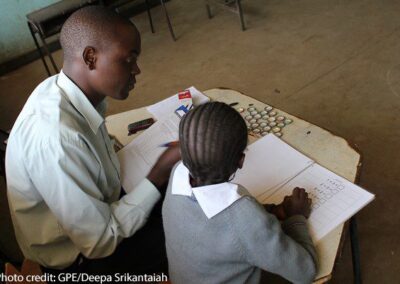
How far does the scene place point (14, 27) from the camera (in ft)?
13.2

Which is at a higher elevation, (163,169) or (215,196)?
(215,196)

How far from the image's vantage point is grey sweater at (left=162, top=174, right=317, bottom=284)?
881mm

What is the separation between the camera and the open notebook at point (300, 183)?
3.40ft

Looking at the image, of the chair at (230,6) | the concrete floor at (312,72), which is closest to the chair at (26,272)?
the concrete floor at (312,72)

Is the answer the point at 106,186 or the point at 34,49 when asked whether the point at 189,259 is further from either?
the point at 34,49

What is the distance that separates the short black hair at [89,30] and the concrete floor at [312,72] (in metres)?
1.41

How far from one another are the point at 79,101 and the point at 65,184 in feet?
0.99

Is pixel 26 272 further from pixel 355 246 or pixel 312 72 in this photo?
pixel 312 72

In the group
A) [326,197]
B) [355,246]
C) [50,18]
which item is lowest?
[355,246]

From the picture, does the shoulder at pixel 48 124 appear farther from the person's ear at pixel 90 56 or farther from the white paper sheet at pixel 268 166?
the white paper sheet at pixel 268 166

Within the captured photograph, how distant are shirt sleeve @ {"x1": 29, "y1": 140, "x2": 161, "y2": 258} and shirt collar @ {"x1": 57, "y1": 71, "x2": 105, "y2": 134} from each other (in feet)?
0.49

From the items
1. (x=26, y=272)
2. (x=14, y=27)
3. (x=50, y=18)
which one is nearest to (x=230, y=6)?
(x=50, y=18)

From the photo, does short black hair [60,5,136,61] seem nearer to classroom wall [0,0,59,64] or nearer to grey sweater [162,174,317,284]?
grey sweater [162,174,317,284]

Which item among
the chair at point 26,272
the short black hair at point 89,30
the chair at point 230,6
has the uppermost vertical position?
the short black hair at point 89,30
